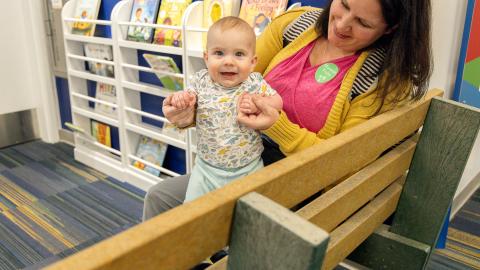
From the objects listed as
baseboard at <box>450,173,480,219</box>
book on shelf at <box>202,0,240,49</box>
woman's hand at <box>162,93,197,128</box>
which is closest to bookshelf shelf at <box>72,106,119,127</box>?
book on shelf at <box>202,0,240,49</box>

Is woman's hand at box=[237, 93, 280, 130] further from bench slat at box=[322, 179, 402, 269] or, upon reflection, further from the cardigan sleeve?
bench slat at box=[322, 179, 402, 269]

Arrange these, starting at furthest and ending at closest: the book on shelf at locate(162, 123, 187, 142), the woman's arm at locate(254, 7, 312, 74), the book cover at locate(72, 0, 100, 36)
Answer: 1. the book cover at locate(72, 0, 100, 36)
2. the book on shelf at locate(162, 123, 187, 142)
3. the woman's arm at locate(254, 7, 312, 74)

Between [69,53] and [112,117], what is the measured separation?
1.87ft

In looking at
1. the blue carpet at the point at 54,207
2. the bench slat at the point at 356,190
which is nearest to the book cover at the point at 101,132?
the blue carpet at the point at 54,207

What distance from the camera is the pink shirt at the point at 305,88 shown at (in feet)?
3.96

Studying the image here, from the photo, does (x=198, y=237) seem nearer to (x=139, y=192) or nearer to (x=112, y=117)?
(x=139, y=192)

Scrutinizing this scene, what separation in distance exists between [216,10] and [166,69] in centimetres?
47

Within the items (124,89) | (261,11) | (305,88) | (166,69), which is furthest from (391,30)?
(124,89)

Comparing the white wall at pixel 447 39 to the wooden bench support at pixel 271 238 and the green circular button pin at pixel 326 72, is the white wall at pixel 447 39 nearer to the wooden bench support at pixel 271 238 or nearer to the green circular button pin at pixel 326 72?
the green circular button pin at pixel 326 72

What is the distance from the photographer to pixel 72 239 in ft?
7.02

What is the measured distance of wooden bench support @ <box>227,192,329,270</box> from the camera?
51 cm

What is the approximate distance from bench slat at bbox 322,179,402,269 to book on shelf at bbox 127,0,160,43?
5.85 feet

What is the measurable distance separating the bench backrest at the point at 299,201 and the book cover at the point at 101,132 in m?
2.38

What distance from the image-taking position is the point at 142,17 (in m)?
2.46
